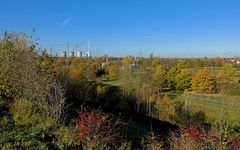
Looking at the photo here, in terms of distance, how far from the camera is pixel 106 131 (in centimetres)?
1157

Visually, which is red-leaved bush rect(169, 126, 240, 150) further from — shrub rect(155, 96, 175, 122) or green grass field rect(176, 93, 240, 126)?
green grass field rect(176, 93, 240, 126)

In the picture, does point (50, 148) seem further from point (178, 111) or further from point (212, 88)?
point (212, 88)

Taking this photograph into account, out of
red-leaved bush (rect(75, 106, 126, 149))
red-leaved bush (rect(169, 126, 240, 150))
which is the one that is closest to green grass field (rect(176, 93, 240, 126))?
red-leaved bush (rect(75, 106, 126, 149))

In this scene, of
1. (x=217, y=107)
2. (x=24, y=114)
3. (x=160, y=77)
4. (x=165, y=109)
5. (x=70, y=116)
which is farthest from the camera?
(x=160, y=77)

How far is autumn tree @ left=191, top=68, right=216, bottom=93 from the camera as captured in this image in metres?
64.2

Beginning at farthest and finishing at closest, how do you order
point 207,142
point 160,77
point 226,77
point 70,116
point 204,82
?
point 226,77 < point 160,77 < point 204,82 < point 70,116 < point 207,142

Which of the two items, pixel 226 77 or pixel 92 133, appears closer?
pixel 92 133

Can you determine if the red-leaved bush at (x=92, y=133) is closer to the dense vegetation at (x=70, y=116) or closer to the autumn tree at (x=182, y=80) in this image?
the dense vegetation at (x=70, y=116)

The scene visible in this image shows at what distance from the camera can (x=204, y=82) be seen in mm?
64750

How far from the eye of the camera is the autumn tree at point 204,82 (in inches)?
2526

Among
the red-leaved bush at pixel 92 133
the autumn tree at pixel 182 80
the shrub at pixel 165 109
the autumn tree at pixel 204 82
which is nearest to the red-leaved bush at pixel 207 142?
the red-leaved bush at pixel 92 133

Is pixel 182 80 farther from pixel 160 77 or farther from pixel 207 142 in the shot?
pixel 207 142

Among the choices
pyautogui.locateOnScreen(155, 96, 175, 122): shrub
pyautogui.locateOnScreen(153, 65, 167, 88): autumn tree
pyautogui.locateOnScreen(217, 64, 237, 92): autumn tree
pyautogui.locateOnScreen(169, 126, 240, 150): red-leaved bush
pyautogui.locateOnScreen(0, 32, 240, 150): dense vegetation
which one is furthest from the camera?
pyautogui.locateOnScreen(217, 64, 237, 92): autumn tree

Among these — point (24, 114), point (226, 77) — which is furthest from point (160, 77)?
point (24, 114)
